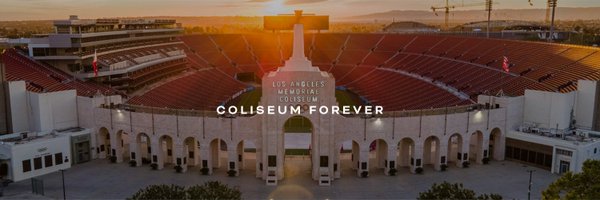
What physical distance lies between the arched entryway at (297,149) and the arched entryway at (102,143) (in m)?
19.5

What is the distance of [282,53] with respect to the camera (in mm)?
119750

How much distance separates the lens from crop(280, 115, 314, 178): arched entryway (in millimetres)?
47763

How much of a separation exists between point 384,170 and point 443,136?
6.74 metres

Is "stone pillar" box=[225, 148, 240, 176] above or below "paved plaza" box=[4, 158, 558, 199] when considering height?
above

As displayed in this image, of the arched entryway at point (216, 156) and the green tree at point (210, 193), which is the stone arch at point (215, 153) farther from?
the green tree at point (210, 193)

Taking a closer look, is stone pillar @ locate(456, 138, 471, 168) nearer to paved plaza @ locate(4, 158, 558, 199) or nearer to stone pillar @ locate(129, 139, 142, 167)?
paved plaza @ locate(4, 158, 558, 199)

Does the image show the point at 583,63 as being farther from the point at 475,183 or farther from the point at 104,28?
the point at 104,28


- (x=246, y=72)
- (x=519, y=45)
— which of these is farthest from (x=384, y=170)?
(x=246, y=72)

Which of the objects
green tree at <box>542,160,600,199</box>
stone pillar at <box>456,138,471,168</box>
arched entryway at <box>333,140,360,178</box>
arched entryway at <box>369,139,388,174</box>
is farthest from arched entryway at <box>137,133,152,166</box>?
green tree at <box>542,160,600,199</box>

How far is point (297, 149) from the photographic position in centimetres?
5703

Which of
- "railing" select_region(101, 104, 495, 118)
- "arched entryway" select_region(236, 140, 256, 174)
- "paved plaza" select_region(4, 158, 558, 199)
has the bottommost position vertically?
"paved plaza" select_region(4, 158, 558, 199)

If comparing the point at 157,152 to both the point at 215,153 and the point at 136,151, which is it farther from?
the point at 215,153

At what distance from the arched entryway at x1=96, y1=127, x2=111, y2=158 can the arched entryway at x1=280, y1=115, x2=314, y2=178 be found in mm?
19466

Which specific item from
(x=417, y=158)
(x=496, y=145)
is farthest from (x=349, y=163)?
(x=496, y=145)
